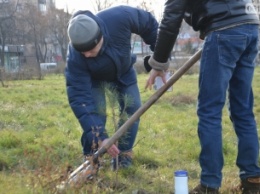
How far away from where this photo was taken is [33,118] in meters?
8.07

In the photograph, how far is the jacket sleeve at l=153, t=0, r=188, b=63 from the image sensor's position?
2.73 metres

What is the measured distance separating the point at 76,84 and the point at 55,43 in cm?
5527

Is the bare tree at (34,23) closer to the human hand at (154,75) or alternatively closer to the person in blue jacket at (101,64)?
the person in blue jacket at (101,64)

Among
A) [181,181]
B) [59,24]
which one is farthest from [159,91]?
[59,24]

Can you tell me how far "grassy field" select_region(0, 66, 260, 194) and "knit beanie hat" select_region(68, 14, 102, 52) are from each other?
2.61 ft

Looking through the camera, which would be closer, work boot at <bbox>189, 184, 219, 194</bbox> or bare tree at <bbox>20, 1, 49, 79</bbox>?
work boot at <bbox>189, 184, 219, 194</bbox>

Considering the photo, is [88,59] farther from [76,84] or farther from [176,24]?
[176,24]

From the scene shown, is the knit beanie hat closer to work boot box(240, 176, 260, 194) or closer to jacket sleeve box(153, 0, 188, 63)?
jacket sleeve box(153, 0, 188, 63)

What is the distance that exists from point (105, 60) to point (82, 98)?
1.26 ft

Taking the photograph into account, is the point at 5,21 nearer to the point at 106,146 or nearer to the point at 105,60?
the point at 105,60

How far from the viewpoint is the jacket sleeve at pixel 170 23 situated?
8.96ft

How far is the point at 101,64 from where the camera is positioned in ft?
12.5

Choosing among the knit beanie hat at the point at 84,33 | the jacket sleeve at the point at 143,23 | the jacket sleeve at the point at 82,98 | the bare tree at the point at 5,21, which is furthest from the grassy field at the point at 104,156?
the bare tree at the point at 5,21

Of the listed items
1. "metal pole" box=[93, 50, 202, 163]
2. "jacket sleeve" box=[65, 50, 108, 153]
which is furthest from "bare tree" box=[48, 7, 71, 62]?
"metal pole" box=[93, 50, 202, 163]
